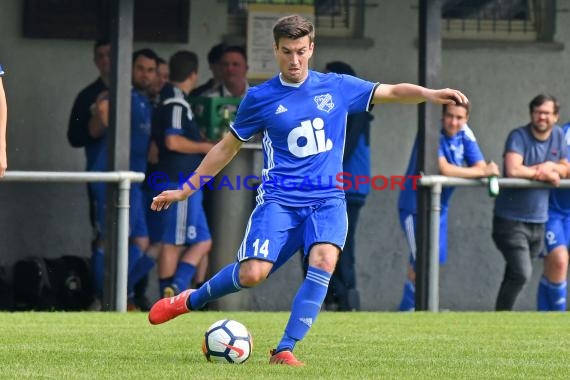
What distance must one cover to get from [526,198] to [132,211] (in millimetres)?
3340

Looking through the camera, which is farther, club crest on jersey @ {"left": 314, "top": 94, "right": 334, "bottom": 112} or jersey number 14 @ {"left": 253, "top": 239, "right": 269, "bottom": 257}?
club crest on jersey @ {"left": 314, "top": 94, "right": 334, "bottom": 112}

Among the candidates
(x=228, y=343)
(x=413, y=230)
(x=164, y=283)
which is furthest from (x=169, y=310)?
(x=413, y=230)

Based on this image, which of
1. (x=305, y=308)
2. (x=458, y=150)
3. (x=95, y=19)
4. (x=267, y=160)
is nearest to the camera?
(x=305, y=308)

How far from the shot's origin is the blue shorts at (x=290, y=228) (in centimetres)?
791

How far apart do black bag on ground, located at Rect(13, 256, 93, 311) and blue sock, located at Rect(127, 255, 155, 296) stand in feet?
1.63

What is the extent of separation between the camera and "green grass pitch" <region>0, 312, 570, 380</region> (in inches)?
295

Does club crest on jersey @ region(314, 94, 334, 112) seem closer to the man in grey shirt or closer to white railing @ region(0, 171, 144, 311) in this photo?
white railing @ region(0, 171, 144, 311)

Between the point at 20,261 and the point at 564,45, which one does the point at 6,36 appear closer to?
the point at 20,261

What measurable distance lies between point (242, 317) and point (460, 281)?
4742 mm

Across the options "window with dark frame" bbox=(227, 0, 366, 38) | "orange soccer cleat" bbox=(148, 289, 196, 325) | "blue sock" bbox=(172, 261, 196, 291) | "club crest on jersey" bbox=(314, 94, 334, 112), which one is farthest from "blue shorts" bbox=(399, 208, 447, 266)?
"club crest on jersey" bbox=(314, 94, 334, 112)

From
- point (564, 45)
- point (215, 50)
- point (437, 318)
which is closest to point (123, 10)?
point (215, 50)

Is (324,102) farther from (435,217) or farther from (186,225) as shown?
(186,225)

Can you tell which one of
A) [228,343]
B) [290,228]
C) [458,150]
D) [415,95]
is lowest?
[228,343]

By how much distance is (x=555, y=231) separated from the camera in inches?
544
